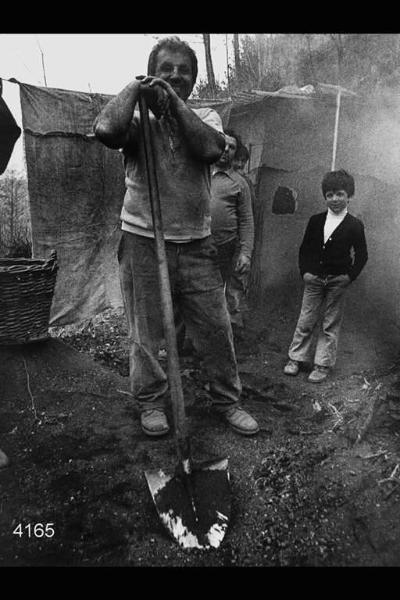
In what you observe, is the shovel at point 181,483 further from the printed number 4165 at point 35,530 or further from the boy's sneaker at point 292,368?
the boy's sneaker at point 292,368

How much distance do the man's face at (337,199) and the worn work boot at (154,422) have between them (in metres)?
2.12

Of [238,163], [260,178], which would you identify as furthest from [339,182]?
[260,178]

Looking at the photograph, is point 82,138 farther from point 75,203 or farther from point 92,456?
point 92,456

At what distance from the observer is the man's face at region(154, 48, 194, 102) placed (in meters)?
2.32

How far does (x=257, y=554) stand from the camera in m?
1.81

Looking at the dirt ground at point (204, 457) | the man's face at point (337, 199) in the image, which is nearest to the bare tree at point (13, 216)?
the dirt ground at point (204, 457)

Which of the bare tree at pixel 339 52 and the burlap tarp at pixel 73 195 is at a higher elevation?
the bare tree at pixel 339 52

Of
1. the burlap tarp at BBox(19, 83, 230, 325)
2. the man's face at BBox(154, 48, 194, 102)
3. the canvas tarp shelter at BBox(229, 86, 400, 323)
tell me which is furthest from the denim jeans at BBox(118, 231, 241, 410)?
the canvas tarp shelter at BBox(229, 86, 400, 323)

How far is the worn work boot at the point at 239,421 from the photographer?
8.54ft

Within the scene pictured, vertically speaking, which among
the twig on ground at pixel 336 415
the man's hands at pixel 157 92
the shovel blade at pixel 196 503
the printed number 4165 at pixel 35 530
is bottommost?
the twig on ground at pixel 336 415

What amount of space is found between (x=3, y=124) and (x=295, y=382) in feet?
9.62

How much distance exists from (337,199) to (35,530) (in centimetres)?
300

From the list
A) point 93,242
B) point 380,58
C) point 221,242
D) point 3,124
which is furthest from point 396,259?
point 380,58

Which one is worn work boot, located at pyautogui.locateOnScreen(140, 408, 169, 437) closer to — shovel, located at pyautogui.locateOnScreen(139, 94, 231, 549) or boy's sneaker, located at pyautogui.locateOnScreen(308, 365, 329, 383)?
shovel, located at pyautogui.locateOnScreen(139, 94, 231, 549)
